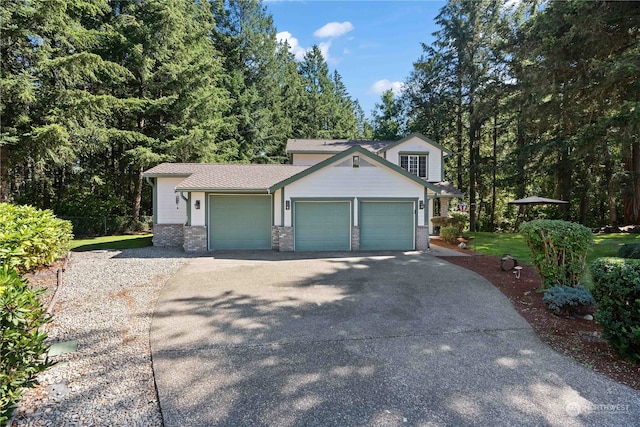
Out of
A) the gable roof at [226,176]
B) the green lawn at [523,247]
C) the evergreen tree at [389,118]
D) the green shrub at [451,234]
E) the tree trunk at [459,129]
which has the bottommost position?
the green lawn at [523,247]

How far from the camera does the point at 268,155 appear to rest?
3212 centimetres

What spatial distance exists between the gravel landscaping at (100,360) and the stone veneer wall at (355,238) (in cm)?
705

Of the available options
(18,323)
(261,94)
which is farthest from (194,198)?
(261,94)

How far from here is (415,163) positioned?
19703 millimetres

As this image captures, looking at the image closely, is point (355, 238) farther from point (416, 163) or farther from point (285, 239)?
point (416, 163)

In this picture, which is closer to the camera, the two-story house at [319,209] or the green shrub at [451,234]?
the two-story house at [319,209]

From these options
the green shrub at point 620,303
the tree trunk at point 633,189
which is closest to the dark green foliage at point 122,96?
the green shrub at point 620,303

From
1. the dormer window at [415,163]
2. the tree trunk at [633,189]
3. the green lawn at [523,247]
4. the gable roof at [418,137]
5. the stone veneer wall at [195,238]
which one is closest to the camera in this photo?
the green lawn at [523,247]

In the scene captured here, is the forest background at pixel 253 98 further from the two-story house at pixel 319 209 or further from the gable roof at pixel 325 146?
the two-story house at pixel 319 209

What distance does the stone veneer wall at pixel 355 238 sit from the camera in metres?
12.9

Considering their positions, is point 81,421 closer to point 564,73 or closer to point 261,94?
point 564,73

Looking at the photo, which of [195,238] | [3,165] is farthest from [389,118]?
[3,165]

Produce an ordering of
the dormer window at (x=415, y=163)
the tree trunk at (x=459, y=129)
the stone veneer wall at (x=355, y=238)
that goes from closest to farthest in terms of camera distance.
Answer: the stone veneer wall at (x=355, y=238), the dormer window at (x=415, y=163), the tree trunk at (x=459, y=129)

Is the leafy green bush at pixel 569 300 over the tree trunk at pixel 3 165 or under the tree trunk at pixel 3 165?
under
